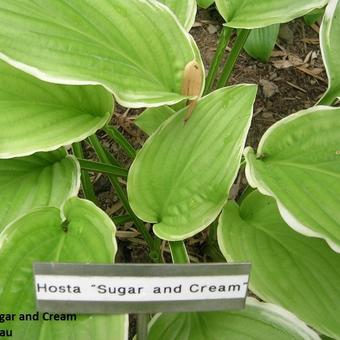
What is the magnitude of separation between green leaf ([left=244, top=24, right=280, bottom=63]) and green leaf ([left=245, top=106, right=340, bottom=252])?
62cm

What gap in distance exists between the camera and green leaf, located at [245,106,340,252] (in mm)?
720

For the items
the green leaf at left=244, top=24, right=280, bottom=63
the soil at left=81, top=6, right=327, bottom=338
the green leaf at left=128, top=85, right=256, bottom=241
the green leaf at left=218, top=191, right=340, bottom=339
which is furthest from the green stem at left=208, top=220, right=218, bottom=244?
the green leaf at left=244, top=24, right=280, bottom=63

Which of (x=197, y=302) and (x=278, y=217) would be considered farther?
(x=278, y=217)

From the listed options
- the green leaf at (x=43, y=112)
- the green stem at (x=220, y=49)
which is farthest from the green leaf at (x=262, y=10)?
the green leaf at (x=43, y=112)

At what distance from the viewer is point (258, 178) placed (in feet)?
2.40

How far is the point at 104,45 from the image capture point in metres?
0.76

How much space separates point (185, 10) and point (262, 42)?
0.48 metres

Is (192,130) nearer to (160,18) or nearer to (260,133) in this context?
(160,18)

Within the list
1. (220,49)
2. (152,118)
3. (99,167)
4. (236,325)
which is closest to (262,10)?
(220,49)

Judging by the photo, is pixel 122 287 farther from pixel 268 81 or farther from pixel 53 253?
pixel 268 81

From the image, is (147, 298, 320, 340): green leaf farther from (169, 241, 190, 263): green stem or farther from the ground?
the ground

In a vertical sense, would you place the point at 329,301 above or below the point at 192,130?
below

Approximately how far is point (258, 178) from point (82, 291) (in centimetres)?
29

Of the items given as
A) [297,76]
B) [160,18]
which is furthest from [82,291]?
[297,76]
